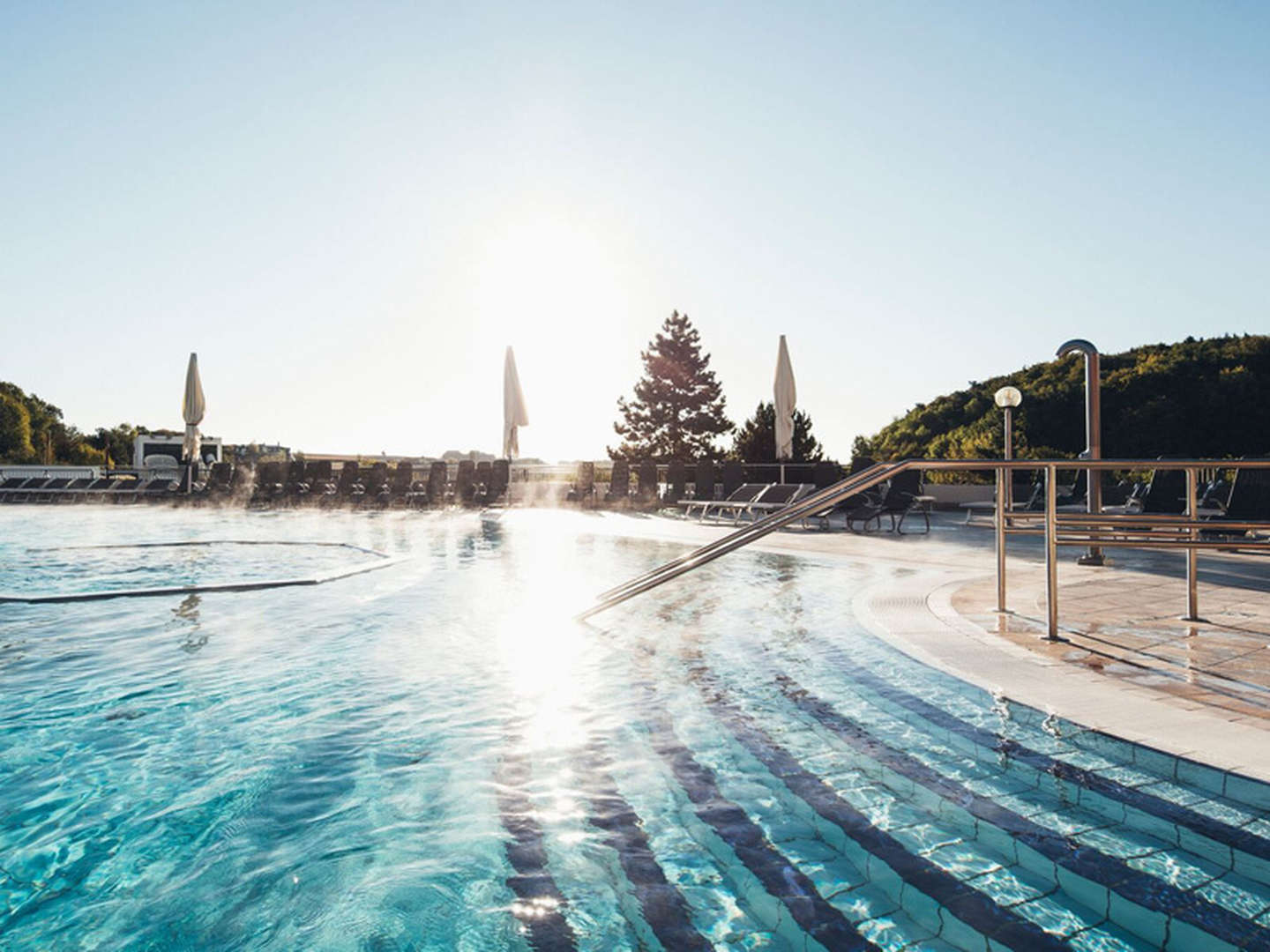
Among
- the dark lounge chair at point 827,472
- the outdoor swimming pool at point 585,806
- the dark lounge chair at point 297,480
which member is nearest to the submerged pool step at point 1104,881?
the outdoor swimming pool at point 585,806

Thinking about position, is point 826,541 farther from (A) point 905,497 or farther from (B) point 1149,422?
(B) point 1149,422

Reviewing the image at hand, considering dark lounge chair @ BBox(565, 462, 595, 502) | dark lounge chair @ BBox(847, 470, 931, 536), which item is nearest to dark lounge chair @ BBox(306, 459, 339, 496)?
dark lounge chair @ BBox(565, 462, 595, 502)

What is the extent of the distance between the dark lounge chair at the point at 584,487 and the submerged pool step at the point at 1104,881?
584 inches

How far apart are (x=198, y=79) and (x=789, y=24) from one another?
8330 mm

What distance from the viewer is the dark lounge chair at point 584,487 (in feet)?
55.9

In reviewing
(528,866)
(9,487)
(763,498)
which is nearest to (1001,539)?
(528,866)

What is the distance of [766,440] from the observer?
87.5ft

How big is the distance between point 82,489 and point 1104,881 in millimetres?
23674

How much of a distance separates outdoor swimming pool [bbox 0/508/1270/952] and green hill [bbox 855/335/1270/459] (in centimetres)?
3245

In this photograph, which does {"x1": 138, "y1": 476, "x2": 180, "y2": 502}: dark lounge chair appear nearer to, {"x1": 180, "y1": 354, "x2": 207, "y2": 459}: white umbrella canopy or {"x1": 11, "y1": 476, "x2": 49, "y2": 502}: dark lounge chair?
{"x1": 11, "y1": 476, "x2": 49, "y2": 502}: dark lounge chair

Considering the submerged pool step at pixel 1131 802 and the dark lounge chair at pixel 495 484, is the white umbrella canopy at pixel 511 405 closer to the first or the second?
the dark lounge chair at pixel 495 484

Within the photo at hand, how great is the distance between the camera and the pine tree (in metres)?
38.4

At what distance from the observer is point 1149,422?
119 ft

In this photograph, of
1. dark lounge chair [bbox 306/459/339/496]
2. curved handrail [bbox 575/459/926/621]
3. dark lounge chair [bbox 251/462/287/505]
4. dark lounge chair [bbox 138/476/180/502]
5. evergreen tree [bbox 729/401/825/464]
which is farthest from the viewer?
evergreen tree [bbox 729/401/825/464]
